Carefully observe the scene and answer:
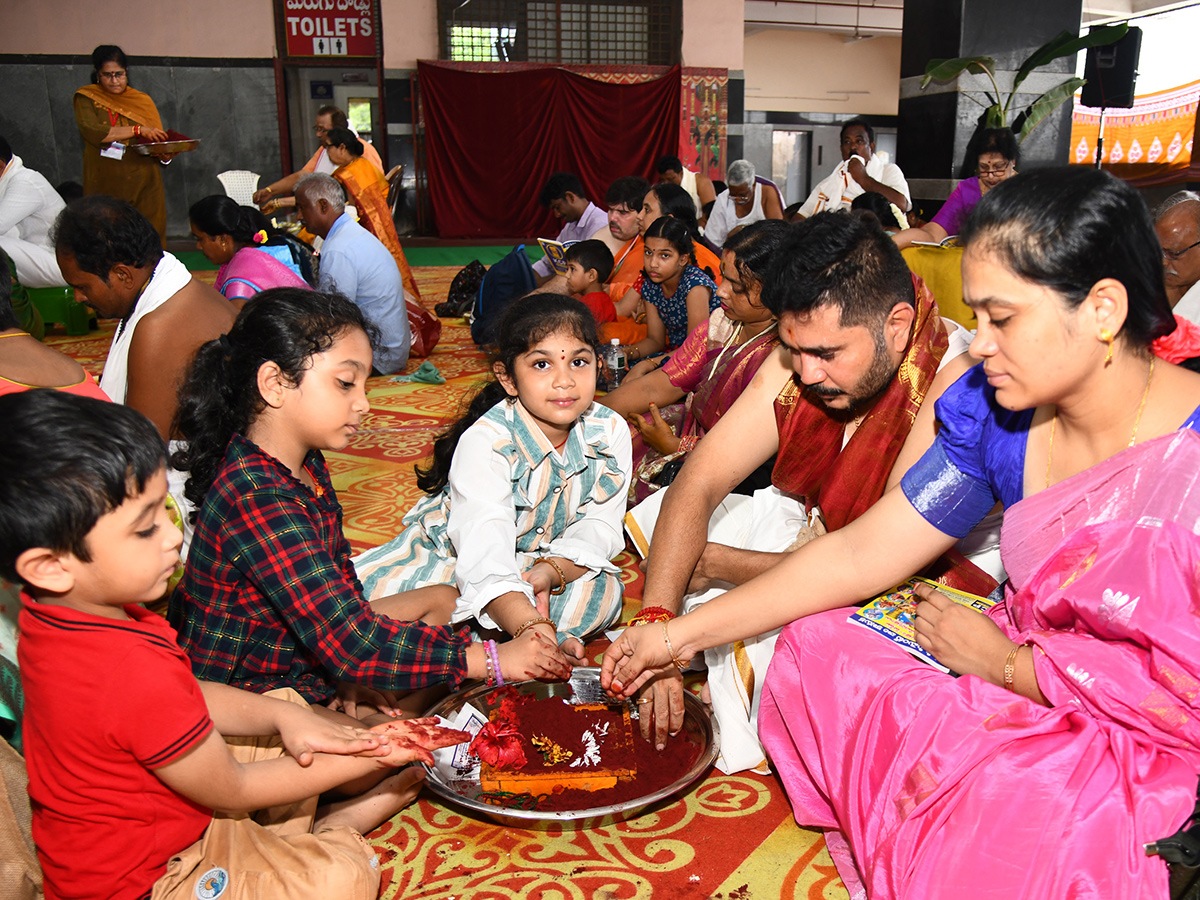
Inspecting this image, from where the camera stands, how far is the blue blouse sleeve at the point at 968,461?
1471 mm

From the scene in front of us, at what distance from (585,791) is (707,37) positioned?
12.7m

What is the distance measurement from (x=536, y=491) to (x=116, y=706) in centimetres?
125

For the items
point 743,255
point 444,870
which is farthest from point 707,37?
point 444,870

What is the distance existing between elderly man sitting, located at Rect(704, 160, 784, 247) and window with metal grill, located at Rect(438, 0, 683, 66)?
19.8ft

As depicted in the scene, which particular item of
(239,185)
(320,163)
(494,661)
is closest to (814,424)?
(494,661)

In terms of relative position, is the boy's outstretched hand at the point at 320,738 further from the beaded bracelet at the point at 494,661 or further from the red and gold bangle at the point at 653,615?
the red and gold bangle at the point at 653,615

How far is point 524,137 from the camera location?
12.5 m

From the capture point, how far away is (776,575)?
1662mm

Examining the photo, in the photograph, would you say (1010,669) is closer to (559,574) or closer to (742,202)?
(559,574)

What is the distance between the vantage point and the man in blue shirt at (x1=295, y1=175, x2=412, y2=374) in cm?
541

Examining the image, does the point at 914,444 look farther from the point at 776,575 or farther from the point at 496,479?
the point at 496,479

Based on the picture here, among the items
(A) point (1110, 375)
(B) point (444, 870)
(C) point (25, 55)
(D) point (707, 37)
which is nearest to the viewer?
(A) point (1110, 375)

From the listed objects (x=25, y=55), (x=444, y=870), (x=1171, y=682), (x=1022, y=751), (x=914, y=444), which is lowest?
(x=444, y=870)

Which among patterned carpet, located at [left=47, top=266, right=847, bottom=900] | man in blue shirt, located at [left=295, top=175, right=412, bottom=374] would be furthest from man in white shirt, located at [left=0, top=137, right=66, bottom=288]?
patterned carpet, located at [left=47, top=266, right=847, bottom=900]
